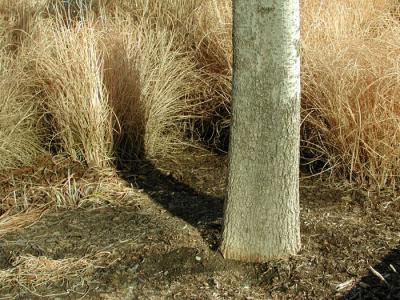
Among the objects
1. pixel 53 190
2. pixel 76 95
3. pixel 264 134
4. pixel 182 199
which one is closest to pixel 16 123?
pixel 76 95

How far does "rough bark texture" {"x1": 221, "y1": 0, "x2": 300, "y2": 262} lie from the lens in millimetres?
3047

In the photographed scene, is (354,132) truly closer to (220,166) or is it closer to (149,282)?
(220,166)

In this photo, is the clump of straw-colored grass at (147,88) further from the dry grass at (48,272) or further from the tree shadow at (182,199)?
the dry grass at (48,272)

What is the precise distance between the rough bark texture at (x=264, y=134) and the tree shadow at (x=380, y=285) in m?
0.37

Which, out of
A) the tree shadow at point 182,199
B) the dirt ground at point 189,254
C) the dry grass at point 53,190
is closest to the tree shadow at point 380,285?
the dirt ground at point 189,254

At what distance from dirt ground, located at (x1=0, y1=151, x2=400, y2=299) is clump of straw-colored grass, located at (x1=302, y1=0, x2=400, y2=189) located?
22 centimetres

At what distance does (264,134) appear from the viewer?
3158 mm

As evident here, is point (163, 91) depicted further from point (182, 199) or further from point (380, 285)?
point (380, 285)

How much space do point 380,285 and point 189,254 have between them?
3.02 feet

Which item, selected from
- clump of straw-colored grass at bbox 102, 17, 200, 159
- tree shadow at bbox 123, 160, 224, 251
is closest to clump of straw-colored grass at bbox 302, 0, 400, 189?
tree shadow at bbox 123, 160, 224, 251

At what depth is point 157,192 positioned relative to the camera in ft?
14.1

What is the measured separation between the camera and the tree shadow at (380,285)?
10.2ft

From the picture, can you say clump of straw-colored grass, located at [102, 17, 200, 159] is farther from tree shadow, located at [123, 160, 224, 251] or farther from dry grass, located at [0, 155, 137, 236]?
dry grass, located at [0, 155, 137, 236]

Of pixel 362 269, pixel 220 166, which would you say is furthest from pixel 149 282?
pixel 220 166
